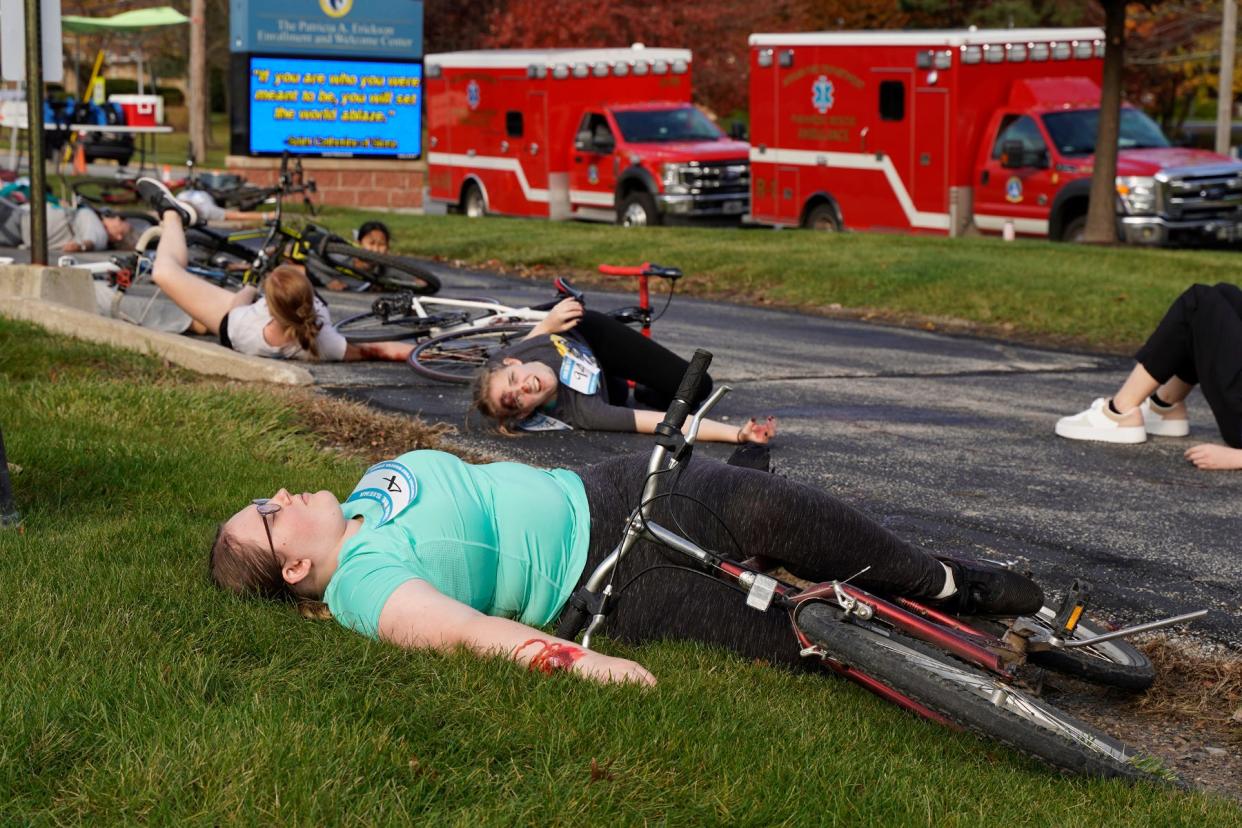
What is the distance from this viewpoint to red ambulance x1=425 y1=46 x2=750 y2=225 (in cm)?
2652

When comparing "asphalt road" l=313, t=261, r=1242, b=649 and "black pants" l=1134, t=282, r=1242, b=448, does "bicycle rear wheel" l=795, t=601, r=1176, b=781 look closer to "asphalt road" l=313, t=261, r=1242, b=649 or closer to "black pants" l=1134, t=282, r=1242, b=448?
"asphalt road" l=313, t=261, r=1242, b=649

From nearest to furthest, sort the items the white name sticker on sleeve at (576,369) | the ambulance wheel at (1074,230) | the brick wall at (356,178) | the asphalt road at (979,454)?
the asphalt road at (979,454) < the white name sticker on sleeve at (576,369) < the ambulance wheel at (1074,230) < the brick wall at (356,178)

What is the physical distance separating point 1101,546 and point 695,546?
9.61 feet

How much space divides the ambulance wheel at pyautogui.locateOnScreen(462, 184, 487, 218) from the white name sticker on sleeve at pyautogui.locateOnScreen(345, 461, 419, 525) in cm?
2657

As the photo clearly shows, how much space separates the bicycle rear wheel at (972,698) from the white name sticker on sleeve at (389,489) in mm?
1110

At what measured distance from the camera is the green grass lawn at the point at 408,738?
3.33 metres

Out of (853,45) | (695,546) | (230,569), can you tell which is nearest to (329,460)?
(230,569)

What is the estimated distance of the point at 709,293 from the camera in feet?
58.9

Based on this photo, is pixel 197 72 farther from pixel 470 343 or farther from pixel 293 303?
pixel 470 343

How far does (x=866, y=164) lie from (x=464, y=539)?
790 inches

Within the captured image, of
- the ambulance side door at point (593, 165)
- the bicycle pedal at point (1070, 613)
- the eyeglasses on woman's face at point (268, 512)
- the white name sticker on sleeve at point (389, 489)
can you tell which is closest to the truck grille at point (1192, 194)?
the ambulance side door at point (593, 165)

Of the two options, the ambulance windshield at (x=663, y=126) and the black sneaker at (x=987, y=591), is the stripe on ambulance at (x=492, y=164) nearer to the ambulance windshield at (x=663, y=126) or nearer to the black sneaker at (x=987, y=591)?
the ambulance windshield at (x=663, y=126)

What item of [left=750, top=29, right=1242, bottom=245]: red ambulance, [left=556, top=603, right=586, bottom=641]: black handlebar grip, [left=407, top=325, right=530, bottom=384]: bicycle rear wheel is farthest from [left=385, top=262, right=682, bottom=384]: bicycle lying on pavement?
[left=750, top=29, right=1242, bottom=245]: red ambulance

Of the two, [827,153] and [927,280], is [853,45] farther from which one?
[927,280]
